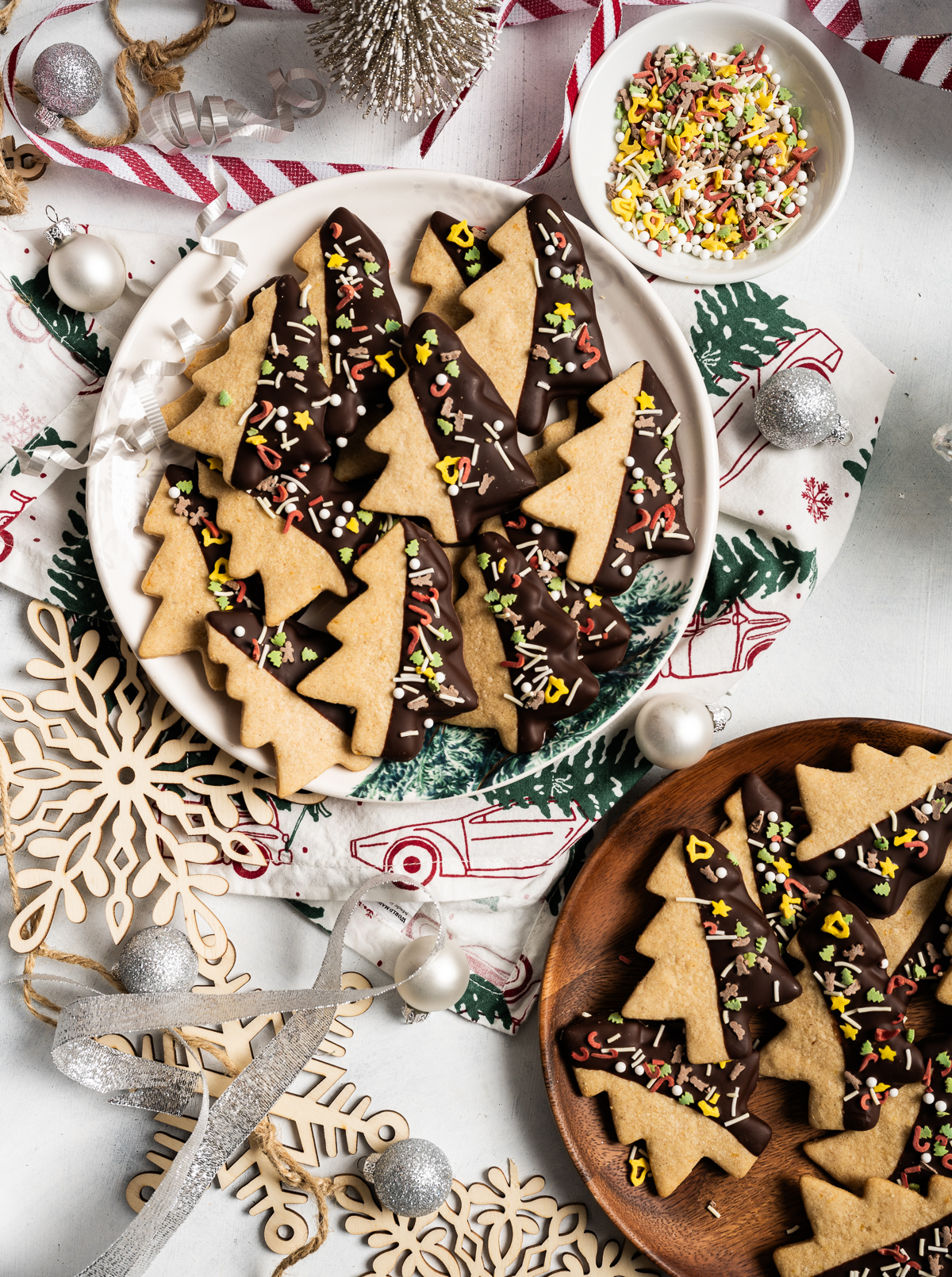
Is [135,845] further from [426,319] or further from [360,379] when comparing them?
[426,319]

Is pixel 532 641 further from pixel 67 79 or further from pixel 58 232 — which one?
pixel 67 79

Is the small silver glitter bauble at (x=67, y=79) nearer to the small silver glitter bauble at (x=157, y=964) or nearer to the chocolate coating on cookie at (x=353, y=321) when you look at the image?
the chocolate coating on cookie at (x=353, y=321)

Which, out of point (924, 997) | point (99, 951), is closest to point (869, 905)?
point (924, 997)

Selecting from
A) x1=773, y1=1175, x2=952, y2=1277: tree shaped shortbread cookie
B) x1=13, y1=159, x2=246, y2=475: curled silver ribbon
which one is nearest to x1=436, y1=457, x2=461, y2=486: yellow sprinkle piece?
x1=13, y1=159, x2=246, y2=475: curled silver ribbon

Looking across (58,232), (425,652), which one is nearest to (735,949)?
(425,652)

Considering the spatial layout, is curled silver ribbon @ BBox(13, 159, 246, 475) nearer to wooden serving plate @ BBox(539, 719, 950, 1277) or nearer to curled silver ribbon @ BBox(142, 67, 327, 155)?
curled silver ribbon @ BBox(142, 67, 327, 155)

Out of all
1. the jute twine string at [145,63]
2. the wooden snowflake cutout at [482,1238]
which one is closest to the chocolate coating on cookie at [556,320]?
the jute twine string at [145,63]
